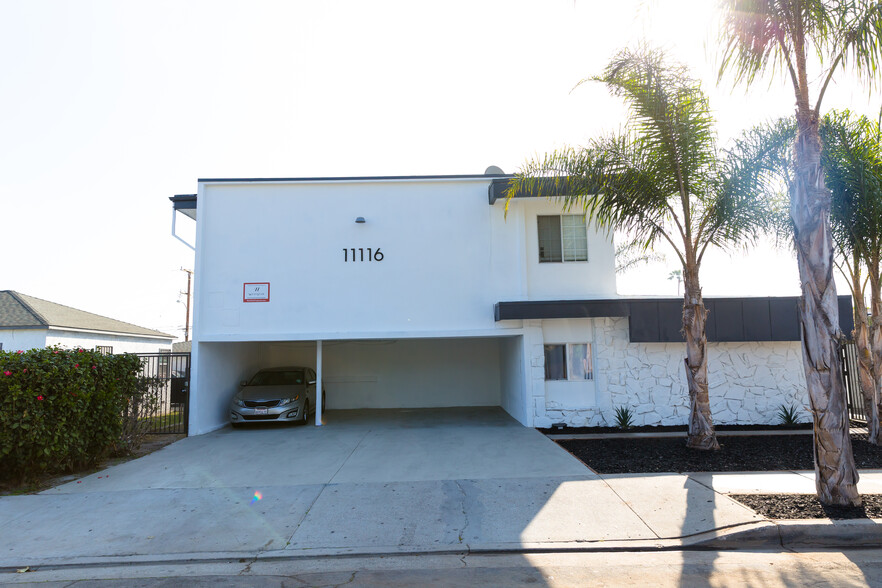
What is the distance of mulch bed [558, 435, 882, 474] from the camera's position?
297 inches

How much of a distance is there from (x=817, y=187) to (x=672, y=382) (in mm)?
6620

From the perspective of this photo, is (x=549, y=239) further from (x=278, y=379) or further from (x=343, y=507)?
(x=343, y=507)

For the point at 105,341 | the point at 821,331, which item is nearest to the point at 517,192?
the point at 821,331

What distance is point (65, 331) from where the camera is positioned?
17.5m

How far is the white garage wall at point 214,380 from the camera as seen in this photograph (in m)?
11.5

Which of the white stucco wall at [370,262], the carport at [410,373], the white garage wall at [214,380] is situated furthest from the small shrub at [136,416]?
the carport at [410,373]

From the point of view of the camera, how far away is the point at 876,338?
914 centimetres

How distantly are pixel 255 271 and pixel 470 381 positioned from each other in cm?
775

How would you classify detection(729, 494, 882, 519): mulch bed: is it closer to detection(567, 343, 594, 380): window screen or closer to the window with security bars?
detection(567, 343, 594, 380): window screen

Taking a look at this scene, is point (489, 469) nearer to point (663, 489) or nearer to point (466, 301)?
point (663, 489)

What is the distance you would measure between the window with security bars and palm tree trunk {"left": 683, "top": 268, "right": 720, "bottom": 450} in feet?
12.1

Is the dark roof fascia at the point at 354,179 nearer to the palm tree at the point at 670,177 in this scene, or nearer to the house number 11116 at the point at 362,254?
the house number 11116 at the point at 362,254

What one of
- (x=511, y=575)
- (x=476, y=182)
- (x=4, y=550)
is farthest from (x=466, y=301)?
(x=4, y=550)

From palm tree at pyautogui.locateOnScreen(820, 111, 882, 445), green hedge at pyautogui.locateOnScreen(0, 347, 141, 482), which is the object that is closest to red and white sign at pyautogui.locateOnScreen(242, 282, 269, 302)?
green hedge at pyautogui.locateOnScreen(0, 347, 141, 482)
